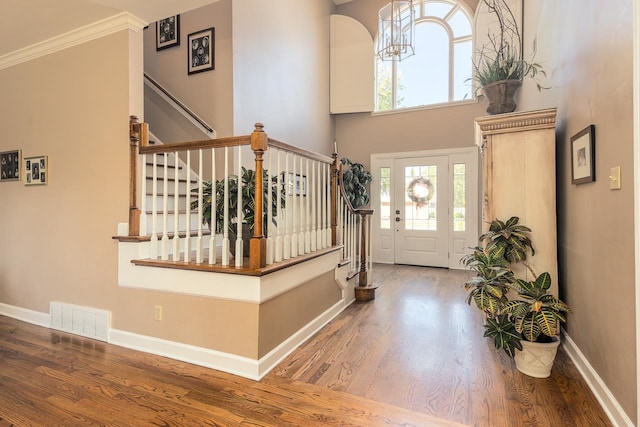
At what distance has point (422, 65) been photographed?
645 centimetres

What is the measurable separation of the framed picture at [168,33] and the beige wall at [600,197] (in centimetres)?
428

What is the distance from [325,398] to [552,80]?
126 inches

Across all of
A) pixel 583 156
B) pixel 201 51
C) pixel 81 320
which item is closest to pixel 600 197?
pixel 583 156

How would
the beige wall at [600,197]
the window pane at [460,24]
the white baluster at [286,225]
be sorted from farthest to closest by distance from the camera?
the window pane at [460,24], the white baluster at [286,225], the beige wall at [600,197]

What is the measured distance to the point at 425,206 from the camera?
20.5 ft

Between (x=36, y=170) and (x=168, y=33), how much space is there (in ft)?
8.15

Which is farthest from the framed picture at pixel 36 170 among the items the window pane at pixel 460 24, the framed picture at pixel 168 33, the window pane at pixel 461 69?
the window pane at pixel 460 24

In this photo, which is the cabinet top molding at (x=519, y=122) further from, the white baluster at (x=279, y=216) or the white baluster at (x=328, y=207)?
the white baluster at (x=279, y=216)

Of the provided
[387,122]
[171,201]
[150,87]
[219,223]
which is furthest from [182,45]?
[387,122]

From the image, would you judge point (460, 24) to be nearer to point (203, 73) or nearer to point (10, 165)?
point (203, 73)

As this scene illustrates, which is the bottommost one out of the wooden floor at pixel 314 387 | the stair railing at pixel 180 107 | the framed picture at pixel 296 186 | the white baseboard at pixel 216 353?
the wooden floor at pixel 314 387

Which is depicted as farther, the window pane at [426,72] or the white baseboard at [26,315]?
the window pane at [426,72]


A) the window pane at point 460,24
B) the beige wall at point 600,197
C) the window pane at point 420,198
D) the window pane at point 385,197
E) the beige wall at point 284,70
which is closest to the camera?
the beige wall at point 600,197

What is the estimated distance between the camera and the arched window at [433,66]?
609 cm
